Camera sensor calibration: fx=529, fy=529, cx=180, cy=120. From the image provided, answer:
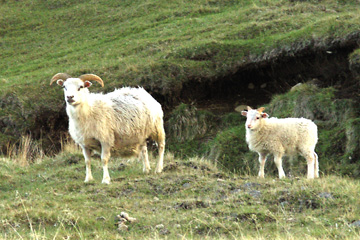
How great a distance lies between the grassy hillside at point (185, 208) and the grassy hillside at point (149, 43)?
854 cm

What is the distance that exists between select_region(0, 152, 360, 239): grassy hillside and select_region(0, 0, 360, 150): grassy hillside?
8538 mm

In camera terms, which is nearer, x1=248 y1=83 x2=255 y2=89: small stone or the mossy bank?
the mossy bank

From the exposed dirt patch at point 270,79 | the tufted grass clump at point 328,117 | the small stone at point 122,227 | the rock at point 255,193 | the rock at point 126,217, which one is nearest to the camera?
the small stone at point 122,227

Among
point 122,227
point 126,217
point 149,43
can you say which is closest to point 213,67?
point 149,43

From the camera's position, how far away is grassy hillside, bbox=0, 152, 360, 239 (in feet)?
24.8

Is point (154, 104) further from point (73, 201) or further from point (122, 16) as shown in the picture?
point (122, 16)

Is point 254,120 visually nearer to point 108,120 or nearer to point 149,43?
point 108,120

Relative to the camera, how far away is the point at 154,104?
500 inches

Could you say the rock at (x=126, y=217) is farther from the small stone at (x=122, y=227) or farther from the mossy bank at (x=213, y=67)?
the mossy bank at (x=213, y=67)

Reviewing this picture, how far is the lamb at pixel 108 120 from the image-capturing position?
37.6ft

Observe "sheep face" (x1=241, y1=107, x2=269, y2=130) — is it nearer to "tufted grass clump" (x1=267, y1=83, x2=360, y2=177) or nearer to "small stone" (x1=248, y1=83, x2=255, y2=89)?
"tufted grass clump" (x1=267, y1=83, x2=360, y2=177)

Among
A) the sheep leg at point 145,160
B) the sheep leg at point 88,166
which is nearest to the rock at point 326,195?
the sheep leg at point 145,160

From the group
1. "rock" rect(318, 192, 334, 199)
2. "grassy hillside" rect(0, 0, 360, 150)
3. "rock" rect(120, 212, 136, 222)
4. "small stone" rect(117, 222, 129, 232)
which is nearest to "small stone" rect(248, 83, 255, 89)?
"grassy hillside" rect(0, 0, 360, 150)

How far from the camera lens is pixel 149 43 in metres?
23.7
